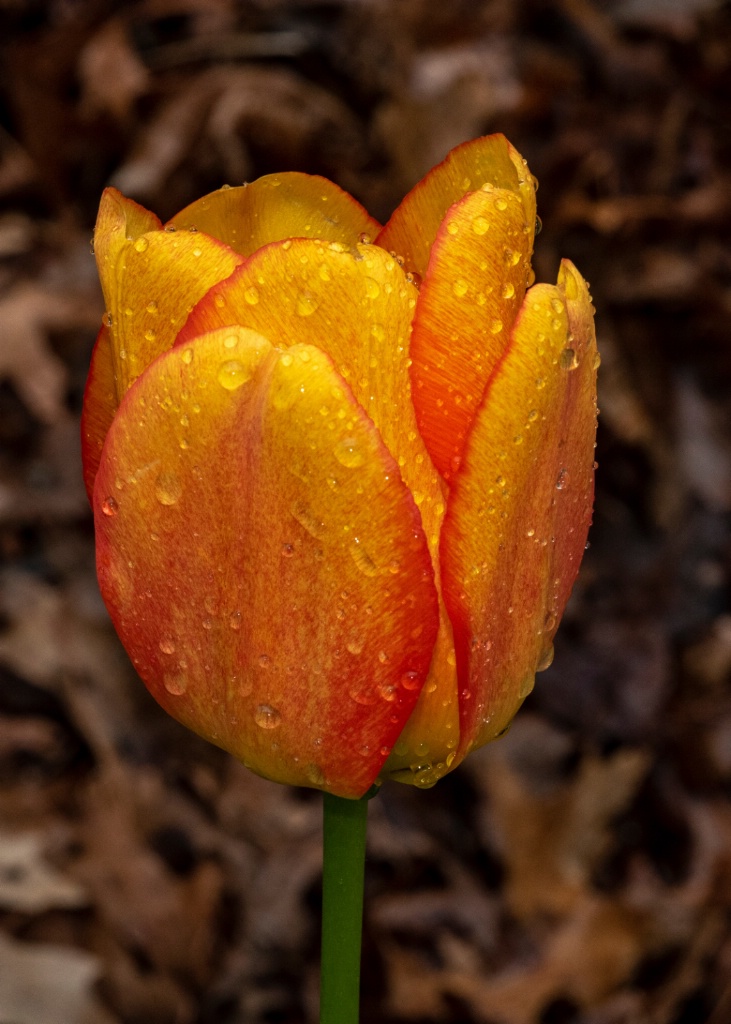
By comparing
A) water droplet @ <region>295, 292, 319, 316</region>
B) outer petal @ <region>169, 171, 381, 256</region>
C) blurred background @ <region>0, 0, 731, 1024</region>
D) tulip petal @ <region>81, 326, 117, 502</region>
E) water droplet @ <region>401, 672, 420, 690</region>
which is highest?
water droplet @ <region>295, 292, 319, 316</region>

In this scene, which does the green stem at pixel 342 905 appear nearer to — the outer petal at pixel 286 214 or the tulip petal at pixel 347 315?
the tulip petal at pixel 347 315

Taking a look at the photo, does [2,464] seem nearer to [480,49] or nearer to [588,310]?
[480,49]

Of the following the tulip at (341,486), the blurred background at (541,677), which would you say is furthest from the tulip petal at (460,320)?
the blurred background at (541,677)

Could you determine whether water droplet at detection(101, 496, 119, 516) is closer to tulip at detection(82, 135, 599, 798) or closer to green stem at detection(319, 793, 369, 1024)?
tulip at detection(82, 135, 599, 798)

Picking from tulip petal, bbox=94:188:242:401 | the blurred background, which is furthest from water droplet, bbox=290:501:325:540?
the blurred background

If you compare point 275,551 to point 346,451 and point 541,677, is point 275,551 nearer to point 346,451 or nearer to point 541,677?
point 346,451

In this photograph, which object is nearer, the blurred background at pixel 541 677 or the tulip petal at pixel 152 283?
the tulip petal at pixel 152 283

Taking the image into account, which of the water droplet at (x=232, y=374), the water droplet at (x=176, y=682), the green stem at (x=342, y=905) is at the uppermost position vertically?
the water droplet at (x=232, y=374)
